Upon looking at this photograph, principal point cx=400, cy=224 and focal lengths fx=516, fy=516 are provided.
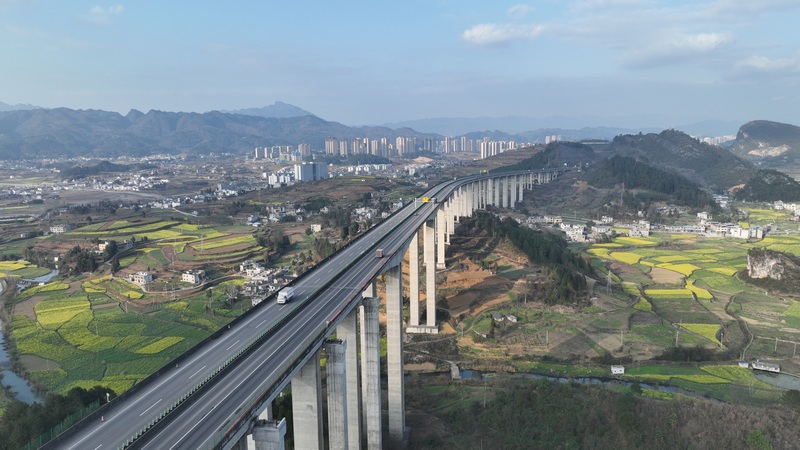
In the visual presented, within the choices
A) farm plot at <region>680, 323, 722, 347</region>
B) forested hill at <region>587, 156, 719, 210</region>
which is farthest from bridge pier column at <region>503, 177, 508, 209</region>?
farm plot at <region>680, 323, 722, 347</region>

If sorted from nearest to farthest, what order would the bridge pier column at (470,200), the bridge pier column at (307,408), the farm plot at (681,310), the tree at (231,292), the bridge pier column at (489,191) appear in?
the bridge pier column at (307,408) → the farm plot at (681,310) → the tree at (231,292) → the bridge pier column at (470,200) → the bridge pier column at (489,191)

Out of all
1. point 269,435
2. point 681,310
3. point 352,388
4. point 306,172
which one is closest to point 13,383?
point 352,388

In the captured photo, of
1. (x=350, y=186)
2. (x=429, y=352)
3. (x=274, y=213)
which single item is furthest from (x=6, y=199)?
(x=429, y=352)

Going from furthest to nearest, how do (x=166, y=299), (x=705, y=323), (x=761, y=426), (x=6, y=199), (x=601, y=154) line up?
1. (x=601, y=154)
2. (x=6, y=199)
3. (x=166, y=299)
4. (x=705, y=323)
5. (x=761, y=426)

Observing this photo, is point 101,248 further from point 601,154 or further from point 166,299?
point 601,154

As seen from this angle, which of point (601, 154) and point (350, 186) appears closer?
point (350, 186)

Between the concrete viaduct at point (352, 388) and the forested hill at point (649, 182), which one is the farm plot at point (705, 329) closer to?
the concrete viaduct at point (352, 388)

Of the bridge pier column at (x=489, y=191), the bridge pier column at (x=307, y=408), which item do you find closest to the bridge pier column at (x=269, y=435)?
the bridge pier column at (x=307, y=408)
